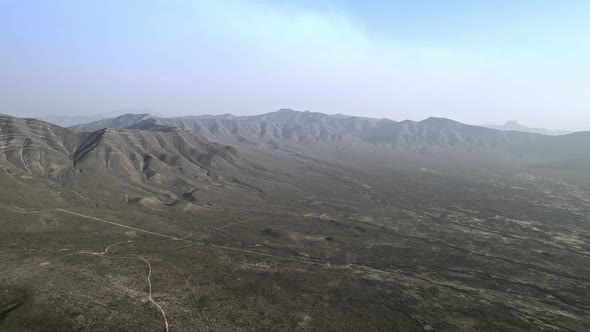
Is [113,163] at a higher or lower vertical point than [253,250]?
higher

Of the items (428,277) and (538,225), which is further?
(538,225)

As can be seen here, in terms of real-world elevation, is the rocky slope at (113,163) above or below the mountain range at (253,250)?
above

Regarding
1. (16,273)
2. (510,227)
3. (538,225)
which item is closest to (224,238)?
(16,273)

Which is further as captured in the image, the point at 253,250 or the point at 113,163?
the point at 113,163

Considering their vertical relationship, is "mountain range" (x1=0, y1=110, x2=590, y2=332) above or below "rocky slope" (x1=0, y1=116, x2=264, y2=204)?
below

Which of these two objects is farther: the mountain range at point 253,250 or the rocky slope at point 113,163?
the rocky slope at point 113,163

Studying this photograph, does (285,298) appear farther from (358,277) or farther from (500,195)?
(500,195)

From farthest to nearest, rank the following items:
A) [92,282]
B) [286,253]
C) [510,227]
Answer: [510,227]
[286,253]
[92,282]

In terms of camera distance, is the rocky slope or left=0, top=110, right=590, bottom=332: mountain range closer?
left=0, top=110, right=590, bottom=332: mountain range

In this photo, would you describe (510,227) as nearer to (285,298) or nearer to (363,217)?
(363,217)

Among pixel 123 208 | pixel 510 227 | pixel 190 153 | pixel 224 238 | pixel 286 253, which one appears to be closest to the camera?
pixel 286 253
